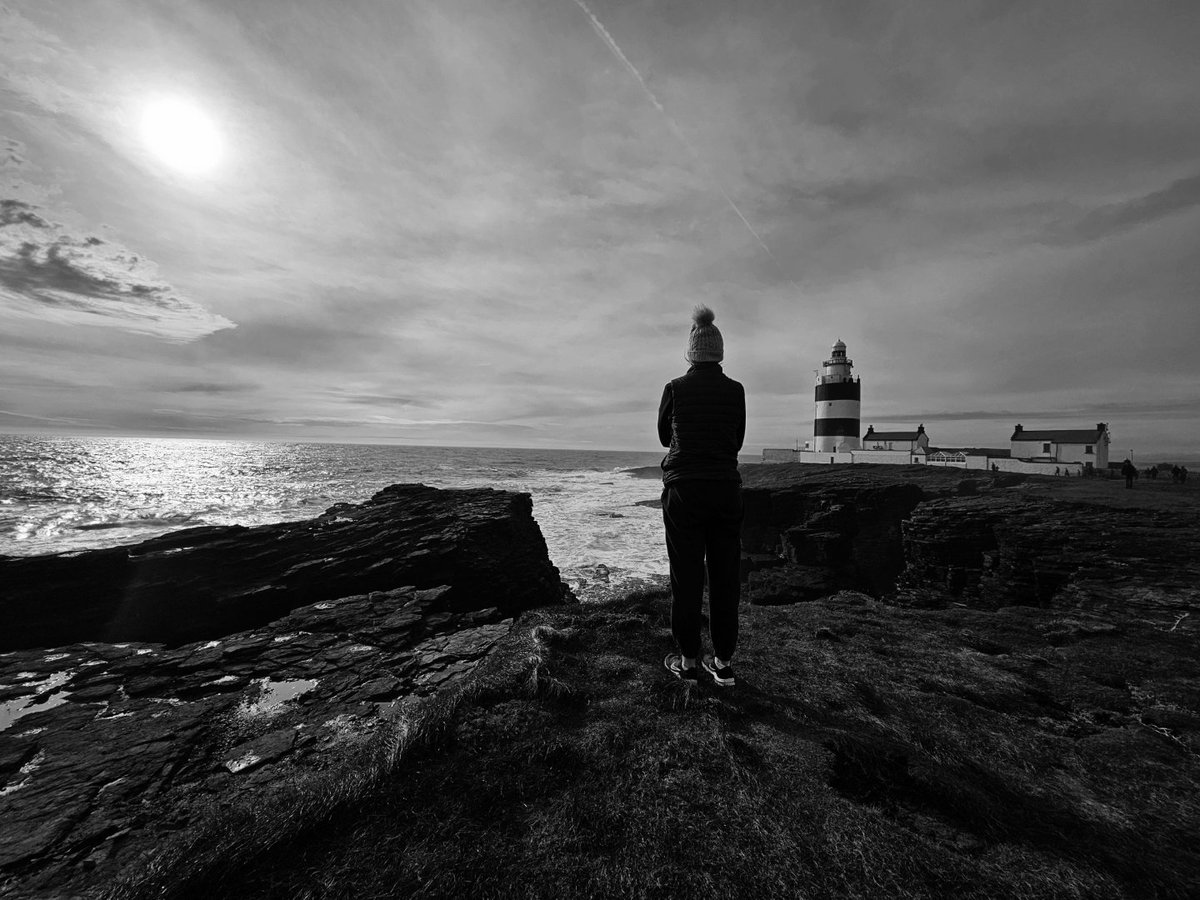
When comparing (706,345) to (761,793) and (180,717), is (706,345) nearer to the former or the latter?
(761,793)

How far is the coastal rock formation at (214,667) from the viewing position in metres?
3.32

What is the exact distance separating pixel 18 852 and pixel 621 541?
21604mm

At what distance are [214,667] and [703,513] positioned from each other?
7255mm

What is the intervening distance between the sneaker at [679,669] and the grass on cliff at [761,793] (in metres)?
0.15

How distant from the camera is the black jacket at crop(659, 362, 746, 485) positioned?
13.4 ft

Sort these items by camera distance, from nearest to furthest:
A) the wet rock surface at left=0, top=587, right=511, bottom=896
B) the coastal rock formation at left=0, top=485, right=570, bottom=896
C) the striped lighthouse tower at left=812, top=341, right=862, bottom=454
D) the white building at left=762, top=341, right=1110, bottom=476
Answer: the wet rock surface at left=0, top=587, right=511, bottom=896 < the coastal rock formation at left=0, top=485, right=570, bottom=896 < the white building at left=762, top=341, right=1110, bottom=476 < the striped lighthouse tower at left=812, top=341, right=862, bottom=454

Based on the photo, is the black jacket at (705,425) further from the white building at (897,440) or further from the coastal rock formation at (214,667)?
the white building at (897,440)

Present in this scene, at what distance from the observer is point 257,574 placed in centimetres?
1080

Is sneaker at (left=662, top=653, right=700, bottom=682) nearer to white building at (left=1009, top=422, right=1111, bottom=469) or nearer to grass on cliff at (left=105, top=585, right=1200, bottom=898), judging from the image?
grass on cliff at (left=105, top=585, right=1200, bottom=898)

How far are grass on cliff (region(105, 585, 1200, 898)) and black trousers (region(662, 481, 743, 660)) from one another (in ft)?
1.54

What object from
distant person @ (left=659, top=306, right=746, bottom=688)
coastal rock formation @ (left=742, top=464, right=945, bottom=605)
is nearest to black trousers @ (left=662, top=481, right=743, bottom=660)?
distant person @ (left=659, top=306, right=746, bottom=688)

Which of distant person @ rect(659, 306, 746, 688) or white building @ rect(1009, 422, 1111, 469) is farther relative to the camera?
white building @ rect(1009, 422, 1111, 469)

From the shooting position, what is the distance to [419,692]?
5.15m

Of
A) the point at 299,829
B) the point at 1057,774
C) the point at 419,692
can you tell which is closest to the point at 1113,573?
the point at 1057,774
